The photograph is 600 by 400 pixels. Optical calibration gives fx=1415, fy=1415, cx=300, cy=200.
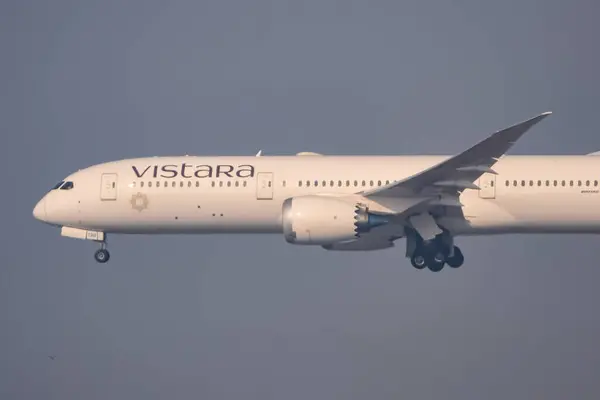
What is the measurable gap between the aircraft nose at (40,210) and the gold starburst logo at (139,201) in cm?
A: 346

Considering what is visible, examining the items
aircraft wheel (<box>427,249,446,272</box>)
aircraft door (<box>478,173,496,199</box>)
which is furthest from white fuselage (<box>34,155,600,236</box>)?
aircraft wheel (<box>427,249,446,272</box>)

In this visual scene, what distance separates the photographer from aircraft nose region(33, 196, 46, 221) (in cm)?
4725

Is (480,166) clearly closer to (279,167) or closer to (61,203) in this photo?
(279,167)

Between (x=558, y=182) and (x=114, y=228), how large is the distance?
14.3m

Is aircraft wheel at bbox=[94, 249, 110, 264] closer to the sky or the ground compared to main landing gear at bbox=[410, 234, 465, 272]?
closer to the sky

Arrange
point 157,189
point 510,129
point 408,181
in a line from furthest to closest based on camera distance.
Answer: point 157,189 → point 408,181 → point 510,129

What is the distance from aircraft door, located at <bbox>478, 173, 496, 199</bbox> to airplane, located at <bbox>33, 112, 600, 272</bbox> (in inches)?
1.2

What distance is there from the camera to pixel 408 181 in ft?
140

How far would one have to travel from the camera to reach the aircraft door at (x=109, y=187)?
151ft

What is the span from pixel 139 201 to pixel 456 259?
410 inches

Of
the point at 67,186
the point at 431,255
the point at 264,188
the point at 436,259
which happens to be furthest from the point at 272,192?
the point at 67,186

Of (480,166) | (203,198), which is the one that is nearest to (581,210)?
(480,166)

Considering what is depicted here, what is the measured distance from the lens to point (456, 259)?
45.8 metres

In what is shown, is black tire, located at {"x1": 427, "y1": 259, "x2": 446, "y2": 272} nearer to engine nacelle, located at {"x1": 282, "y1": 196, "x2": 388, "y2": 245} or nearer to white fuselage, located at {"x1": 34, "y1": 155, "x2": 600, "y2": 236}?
white fuselage, located at {"x1": 34, "y1": 155, "x2": 600, "y2": 236}
